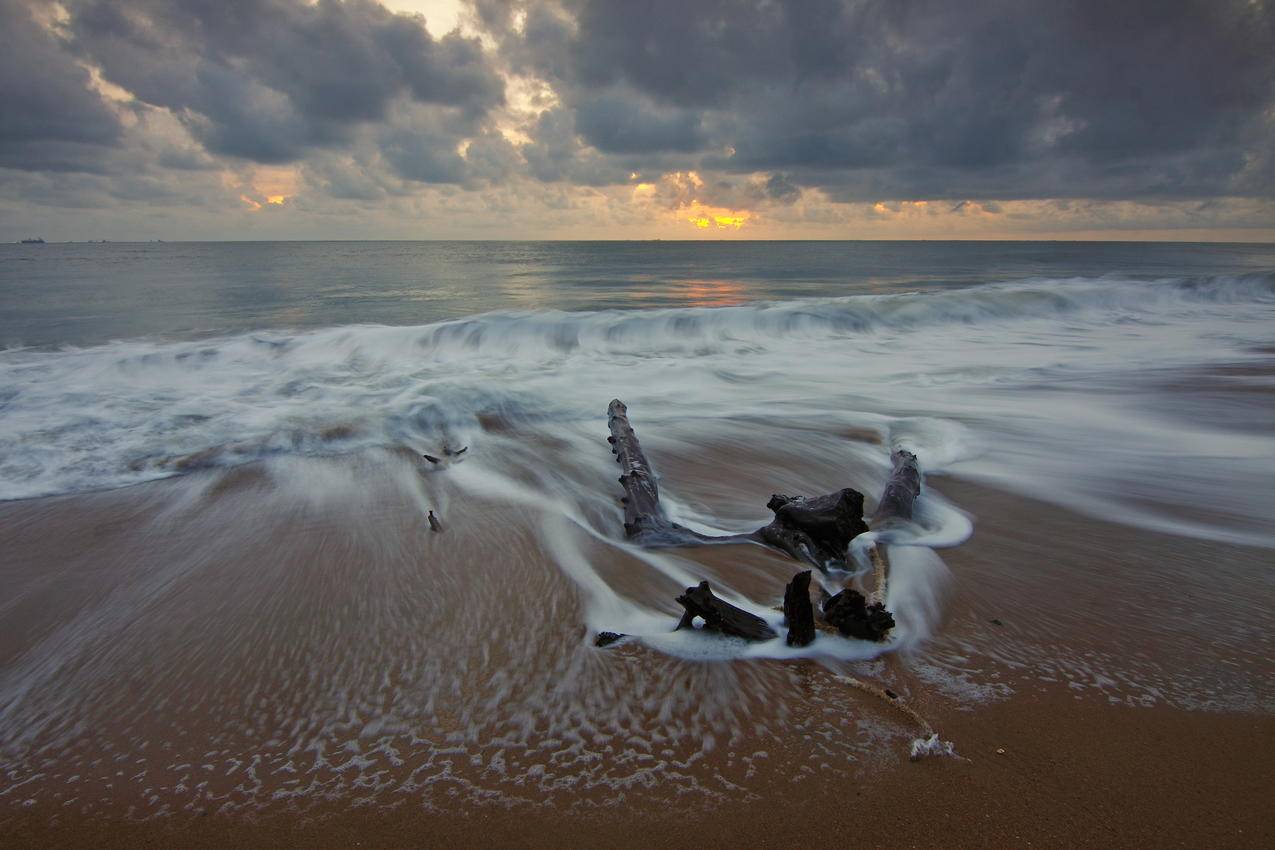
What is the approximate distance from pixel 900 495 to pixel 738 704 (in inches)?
104

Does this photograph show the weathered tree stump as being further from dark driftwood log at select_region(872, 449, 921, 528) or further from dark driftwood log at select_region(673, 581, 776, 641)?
dark driftwood log at select_region(872, 449, 921, 528)

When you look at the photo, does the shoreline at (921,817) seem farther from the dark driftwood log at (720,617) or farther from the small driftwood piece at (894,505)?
the small driftwood piece at (894,505)

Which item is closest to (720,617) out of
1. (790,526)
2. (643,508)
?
(790,526)

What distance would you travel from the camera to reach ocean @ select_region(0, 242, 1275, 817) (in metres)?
2.53

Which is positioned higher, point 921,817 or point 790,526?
point 790,526

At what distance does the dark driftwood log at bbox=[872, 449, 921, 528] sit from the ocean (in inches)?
6.6

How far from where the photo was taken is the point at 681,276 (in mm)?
39625

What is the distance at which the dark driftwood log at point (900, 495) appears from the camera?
4555 mm

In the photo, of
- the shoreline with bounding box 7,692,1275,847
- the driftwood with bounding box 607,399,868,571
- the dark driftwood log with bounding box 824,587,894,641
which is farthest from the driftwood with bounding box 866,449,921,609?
the shoreline with bounding box 7,692,1275,847

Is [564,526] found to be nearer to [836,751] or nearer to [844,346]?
→ [836,751]

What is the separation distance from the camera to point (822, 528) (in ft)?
12.9

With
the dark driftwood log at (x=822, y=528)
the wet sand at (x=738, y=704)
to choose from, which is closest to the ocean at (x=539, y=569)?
the wet sand at (x=738, y=704)

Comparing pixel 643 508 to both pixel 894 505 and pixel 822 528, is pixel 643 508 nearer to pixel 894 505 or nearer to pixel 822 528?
pixel 822 528

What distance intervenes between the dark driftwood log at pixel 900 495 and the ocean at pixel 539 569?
17 centimetres
